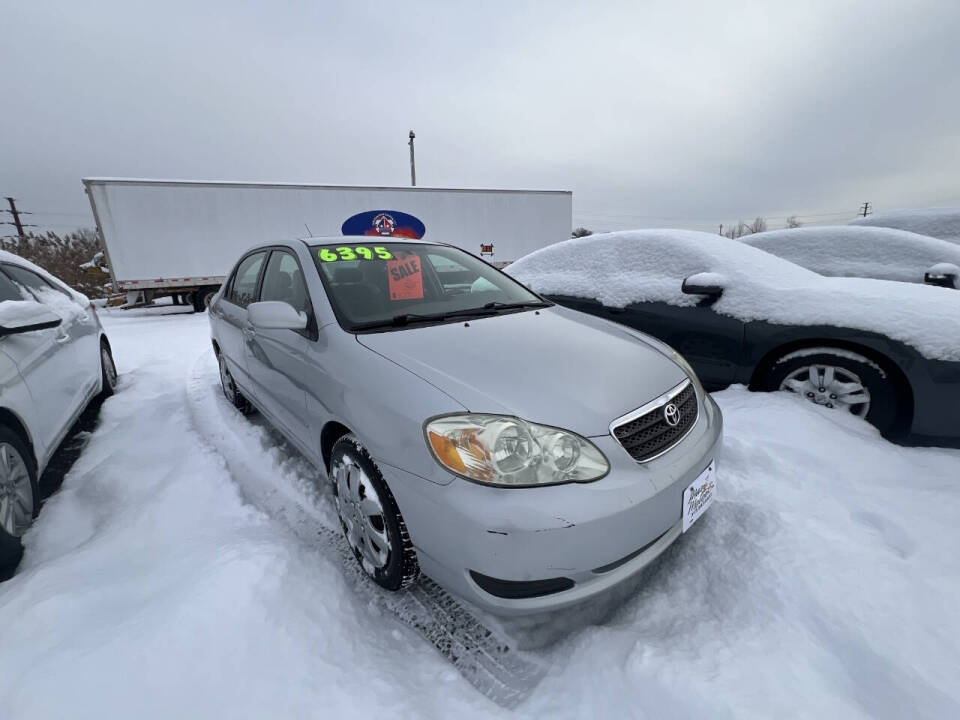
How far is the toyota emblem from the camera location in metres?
1.61

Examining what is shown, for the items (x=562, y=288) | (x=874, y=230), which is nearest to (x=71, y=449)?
(x=562, y=288)

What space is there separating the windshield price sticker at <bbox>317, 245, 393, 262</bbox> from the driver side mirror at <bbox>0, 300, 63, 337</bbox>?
4.79 feet

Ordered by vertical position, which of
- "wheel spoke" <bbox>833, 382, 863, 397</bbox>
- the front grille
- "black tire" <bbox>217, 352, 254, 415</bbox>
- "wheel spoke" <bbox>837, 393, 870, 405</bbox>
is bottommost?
"black tire" <bbox>217, 352, 254, 415</bbox>

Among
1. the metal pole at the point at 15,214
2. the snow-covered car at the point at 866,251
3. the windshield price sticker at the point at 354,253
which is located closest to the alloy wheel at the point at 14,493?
the windshield price sticker at the point at 354,253

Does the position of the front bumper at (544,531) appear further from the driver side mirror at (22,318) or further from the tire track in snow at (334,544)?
the driver side mirror at (22,318)

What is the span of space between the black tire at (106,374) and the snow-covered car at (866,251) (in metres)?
6.88

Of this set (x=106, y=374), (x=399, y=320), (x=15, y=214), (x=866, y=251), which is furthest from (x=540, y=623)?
(x=15, y=214)

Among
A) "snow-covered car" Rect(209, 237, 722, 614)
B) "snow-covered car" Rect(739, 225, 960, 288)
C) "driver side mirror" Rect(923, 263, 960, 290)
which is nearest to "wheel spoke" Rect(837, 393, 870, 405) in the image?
"snow-covered car" Rect(209, 237, 722, 614)

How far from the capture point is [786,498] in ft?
6.53

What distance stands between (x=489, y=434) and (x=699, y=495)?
0.87 m

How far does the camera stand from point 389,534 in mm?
1617

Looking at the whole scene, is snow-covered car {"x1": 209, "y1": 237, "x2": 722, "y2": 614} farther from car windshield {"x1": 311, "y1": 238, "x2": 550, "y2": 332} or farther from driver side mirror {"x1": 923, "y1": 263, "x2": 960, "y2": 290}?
driver side mirror {"x1": 923, "y1": 263, "x2": 960, "y2": 290}

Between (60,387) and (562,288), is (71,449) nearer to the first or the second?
(60,387)

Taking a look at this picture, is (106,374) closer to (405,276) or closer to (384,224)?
(405,276)
